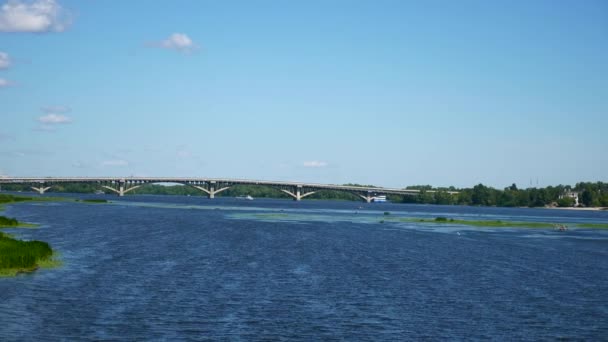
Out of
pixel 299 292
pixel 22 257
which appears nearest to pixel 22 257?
pixel 22 257

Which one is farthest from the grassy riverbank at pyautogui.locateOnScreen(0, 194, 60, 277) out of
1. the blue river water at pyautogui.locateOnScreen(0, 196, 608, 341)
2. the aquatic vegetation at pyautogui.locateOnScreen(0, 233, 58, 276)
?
the blue river water at pyautogui.locateOnScreen(0, 196, 608, 341)

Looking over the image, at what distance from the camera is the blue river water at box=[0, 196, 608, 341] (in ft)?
105

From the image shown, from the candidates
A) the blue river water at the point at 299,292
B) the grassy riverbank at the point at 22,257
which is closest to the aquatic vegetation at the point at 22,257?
the grassy riverbank at the point at 22,257

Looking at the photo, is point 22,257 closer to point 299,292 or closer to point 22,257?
point 22,257

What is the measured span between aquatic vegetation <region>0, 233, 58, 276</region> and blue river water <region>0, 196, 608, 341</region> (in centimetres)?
149

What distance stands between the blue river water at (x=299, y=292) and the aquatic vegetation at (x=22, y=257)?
149cm

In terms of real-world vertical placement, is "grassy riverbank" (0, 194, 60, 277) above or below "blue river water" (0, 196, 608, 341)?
above

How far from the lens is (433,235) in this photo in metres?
98.5

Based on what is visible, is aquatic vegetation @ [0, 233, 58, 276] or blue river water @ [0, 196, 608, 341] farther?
aquatic vegetation @ [0, 233, 58, 276]

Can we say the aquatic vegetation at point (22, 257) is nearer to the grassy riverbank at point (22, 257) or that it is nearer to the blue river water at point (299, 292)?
the grassy riverbank at point (22, 257)

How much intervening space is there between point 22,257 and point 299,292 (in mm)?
18075

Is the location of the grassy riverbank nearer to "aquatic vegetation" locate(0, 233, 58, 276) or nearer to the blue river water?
"aquatic vegetation" locate(0, 233, 58, 276)

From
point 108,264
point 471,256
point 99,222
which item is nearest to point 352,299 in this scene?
point 108,264

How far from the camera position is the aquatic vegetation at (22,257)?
148ft
